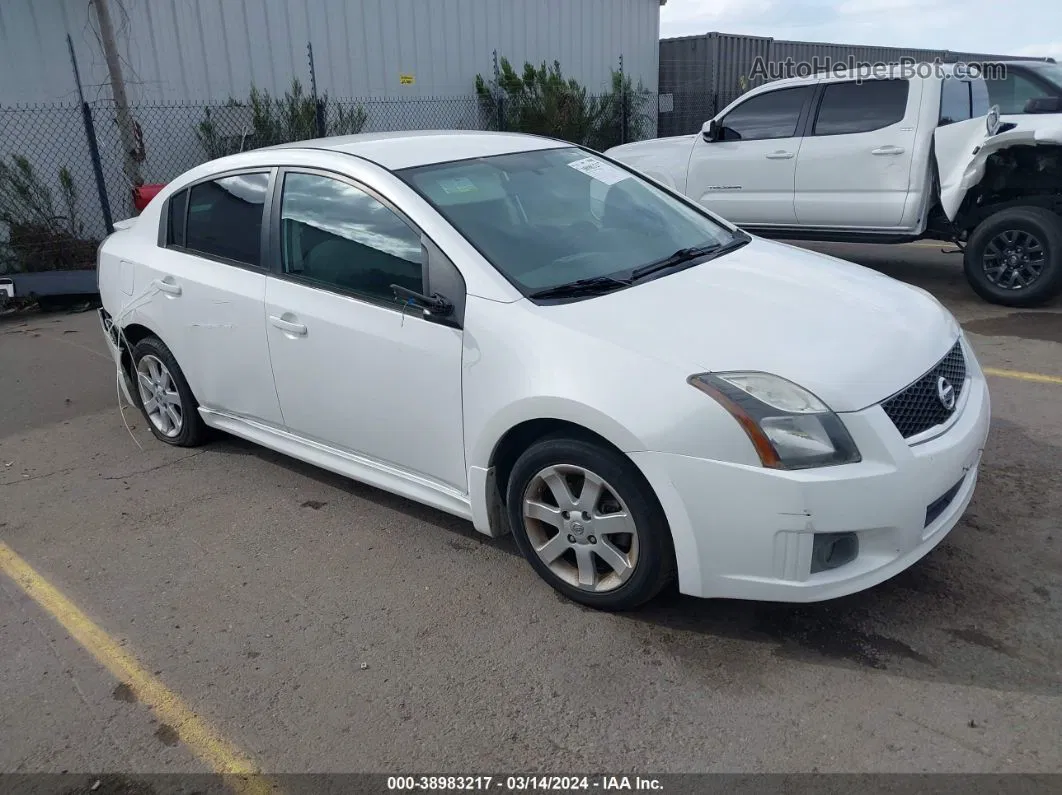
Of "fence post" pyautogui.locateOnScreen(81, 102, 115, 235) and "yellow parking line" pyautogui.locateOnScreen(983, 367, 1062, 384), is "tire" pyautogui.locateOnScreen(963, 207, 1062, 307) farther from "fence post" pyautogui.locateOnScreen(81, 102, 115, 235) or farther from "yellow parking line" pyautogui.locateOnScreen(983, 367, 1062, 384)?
"fence post" pyautogui.locateOnScreen(81, 102, 115, 235)

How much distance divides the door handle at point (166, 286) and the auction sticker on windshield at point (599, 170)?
208 centimetres

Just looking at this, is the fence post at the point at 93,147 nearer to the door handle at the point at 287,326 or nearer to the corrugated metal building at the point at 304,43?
the corrugated metal building at the point at 304,43

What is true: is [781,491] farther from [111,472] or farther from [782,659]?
[111,472]

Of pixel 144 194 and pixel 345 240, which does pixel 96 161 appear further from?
pixel 345 240

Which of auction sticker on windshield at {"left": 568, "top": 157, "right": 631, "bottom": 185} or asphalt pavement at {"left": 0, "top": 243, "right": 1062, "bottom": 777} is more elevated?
auction sticker on windshield at {"left": 568, "top": 157, "right": 631, "bottom": 185}

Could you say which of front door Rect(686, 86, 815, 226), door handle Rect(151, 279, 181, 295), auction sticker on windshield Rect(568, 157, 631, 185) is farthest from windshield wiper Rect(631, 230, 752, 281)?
front door Rect(686, 86, 815, 226)

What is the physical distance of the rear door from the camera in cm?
750

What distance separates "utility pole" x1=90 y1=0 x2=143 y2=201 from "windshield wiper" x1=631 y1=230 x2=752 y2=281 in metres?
8.65

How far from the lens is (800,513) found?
2740 millimetres

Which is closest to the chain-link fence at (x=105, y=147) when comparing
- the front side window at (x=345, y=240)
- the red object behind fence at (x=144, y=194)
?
the red object behind fence at (x=144, y=194)

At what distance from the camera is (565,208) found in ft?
12.9

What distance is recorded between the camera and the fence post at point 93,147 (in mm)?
10031

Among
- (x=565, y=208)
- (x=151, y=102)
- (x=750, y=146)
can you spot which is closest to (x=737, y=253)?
(x=565, y=208)

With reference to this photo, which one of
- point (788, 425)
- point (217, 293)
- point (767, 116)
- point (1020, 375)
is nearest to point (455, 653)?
point (788, 425)
